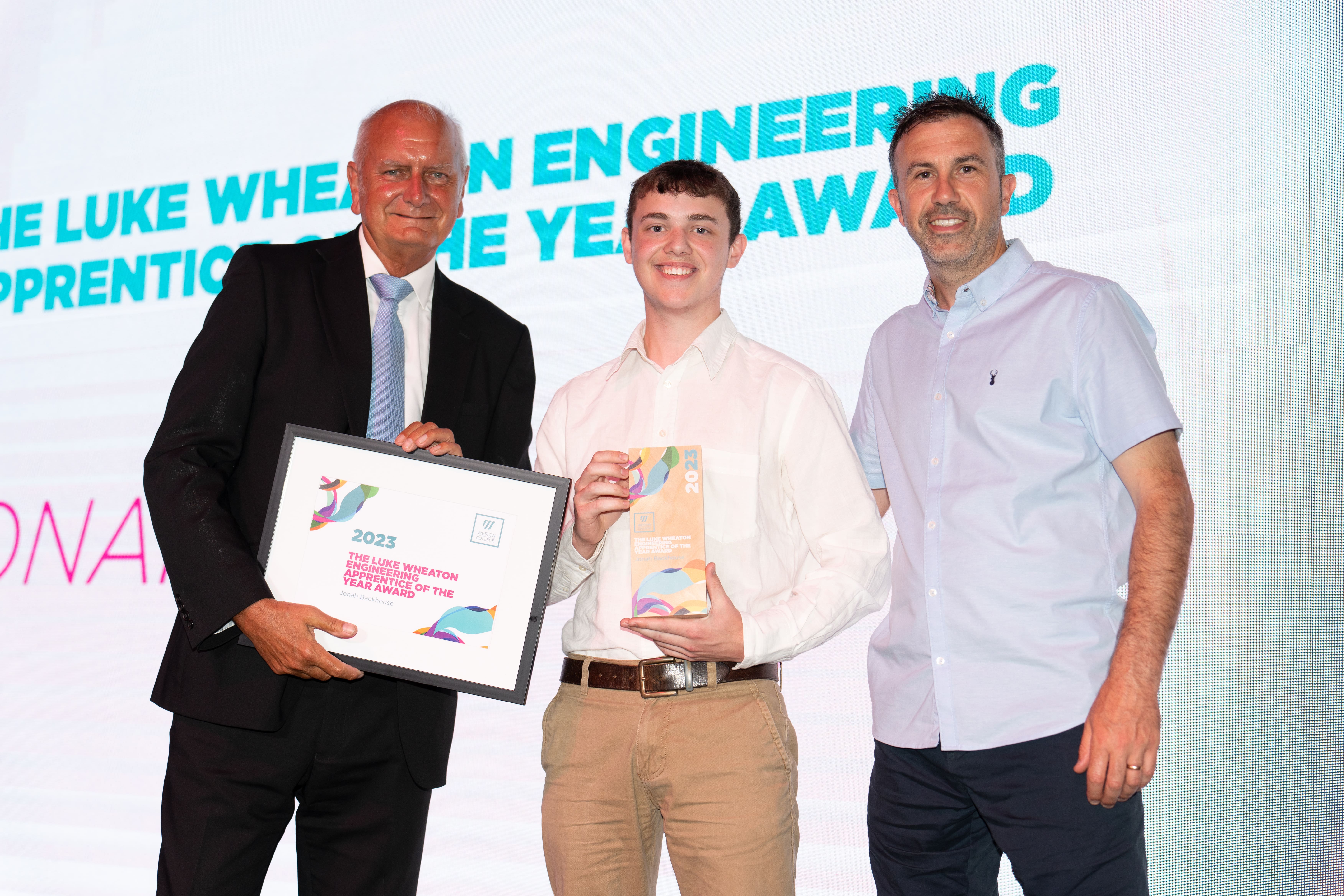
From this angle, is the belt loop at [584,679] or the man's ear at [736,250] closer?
the belt loop at [584,679]

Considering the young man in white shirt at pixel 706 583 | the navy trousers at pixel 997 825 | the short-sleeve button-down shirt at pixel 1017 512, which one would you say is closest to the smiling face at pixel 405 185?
the young man in white shirt at pixel 706 583

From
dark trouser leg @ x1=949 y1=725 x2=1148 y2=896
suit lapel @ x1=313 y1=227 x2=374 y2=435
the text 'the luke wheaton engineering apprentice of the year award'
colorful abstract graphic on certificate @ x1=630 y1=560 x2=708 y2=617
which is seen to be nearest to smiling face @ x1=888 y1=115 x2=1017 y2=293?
the text 'the luke wheaton engineering apprentice of the year award'

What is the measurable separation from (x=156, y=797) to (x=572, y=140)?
259 cm

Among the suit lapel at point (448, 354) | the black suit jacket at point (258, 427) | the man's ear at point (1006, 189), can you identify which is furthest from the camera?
the suit lapel at point (448, 354)

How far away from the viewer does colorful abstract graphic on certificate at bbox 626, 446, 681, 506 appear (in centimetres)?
174

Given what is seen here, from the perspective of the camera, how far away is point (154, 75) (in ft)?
13.1

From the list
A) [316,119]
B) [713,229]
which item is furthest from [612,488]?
[316,119]

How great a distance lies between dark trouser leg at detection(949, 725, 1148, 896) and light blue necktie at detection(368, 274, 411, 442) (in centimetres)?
122

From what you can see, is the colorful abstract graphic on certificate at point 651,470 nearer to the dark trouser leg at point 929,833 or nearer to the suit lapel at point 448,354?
the suit lapel at point 448,354

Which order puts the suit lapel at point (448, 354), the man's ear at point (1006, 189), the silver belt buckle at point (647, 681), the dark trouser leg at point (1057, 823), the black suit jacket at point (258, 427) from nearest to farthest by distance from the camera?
the dark trouser leg at point (1057, 823), the silver belt buckle at point (647, 681), the black suit jacket at point (258, 427), the man's ear at point (1006, 189), the suit lapel at point (448, 354)

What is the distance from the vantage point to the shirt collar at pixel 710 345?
1.97m

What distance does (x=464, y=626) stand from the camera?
191 cm

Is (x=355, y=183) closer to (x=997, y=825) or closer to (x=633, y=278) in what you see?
(x=633, y=278)

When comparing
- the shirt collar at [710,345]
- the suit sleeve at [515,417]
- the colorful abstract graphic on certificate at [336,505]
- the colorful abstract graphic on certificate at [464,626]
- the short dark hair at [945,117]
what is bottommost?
the colorful abstract graphic on certificate at [464,626]
